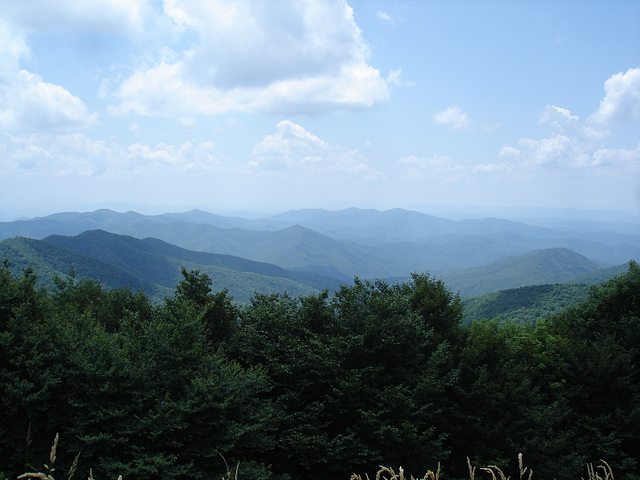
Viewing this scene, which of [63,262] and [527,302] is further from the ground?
[63,262]

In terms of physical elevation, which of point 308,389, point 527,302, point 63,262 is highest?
point 308,389

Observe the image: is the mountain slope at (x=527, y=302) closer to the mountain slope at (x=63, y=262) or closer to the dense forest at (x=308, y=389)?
the dense forest at (x=308, y=389)

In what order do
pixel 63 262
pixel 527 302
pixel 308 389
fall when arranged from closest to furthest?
pixel 308 389 < pixel 527 302 < pixel 63 262

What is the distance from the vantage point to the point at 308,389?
19375mm

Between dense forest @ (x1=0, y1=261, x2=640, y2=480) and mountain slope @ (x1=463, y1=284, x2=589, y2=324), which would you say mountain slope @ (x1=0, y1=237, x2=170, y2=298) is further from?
dense forest @ (x1=0, y1=261, x2=640, y2=480)

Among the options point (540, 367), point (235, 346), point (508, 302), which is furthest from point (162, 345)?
point (508, 302)

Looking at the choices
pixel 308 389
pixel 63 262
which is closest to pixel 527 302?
pixel 308 389

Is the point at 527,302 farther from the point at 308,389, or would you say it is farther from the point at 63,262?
the point at 63,262

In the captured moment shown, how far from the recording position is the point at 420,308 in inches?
966

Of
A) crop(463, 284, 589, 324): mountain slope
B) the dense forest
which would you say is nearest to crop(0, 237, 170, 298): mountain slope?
crop(463, 284, 589, 324): mountain slope

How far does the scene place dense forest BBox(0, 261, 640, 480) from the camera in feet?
47.1

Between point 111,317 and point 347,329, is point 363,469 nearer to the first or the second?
point 347,329

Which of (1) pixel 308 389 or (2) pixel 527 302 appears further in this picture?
(2) pixel 527 302

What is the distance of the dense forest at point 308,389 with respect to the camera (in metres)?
14.4
